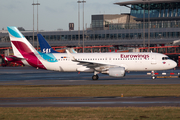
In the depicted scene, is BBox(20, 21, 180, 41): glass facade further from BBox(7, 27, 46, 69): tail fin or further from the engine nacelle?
the engine nacelle

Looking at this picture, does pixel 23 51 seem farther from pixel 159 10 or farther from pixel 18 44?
pixel 159 10

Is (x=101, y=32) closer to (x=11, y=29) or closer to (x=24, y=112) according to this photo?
(x=11, y=29)

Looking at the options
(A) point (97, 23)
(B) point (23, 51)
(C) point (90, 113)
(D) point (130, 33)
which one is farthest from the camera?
(A) point (97, 23)

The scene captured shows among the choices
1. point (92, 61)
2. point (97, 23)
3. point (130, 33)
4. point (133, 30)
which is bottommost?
point (92, 61)

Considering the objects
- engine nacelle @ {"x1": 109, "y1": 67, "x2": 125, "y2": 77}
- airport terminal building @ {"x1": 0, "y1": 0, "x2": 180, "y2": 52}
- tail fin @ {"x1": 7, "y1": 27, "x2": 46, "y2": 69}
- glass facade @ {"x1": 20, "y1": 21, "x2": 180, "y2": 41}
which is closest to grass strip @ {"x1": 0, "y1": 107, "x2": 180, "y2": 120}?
engine nacelle @ {"x1": 109, "y1": 67, "x2": 125, "y2": 77}

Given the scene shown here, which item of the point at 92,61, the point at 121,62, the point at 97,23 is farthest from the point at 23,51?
the point at 97,23

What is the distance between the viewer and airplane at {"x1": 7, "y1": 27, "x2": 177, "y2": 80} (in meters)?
45.8

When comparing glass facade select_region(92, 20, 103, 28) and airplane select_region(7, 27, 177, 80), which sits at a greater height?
glass facade select_region(92, 20, 103, 28)

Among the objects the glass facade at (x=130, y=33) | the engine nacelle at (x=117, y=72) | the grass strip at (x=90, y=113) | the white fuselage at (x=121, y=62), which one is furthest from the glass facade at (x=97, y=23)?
the grass strip at (x=90, y=113)

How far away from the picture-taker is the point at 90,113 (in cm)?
1833

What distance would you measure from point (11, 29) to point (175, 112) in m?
35.7

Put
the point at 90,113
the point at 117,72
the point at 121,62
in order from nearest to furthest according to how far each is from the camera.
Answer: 1. the point at 90,113
2. the point at 117,72
3. the point at 121,62

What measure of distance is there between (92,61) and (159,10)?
101908 mm

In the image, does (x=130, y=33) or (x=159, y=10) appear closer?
(x=130, y=33)
